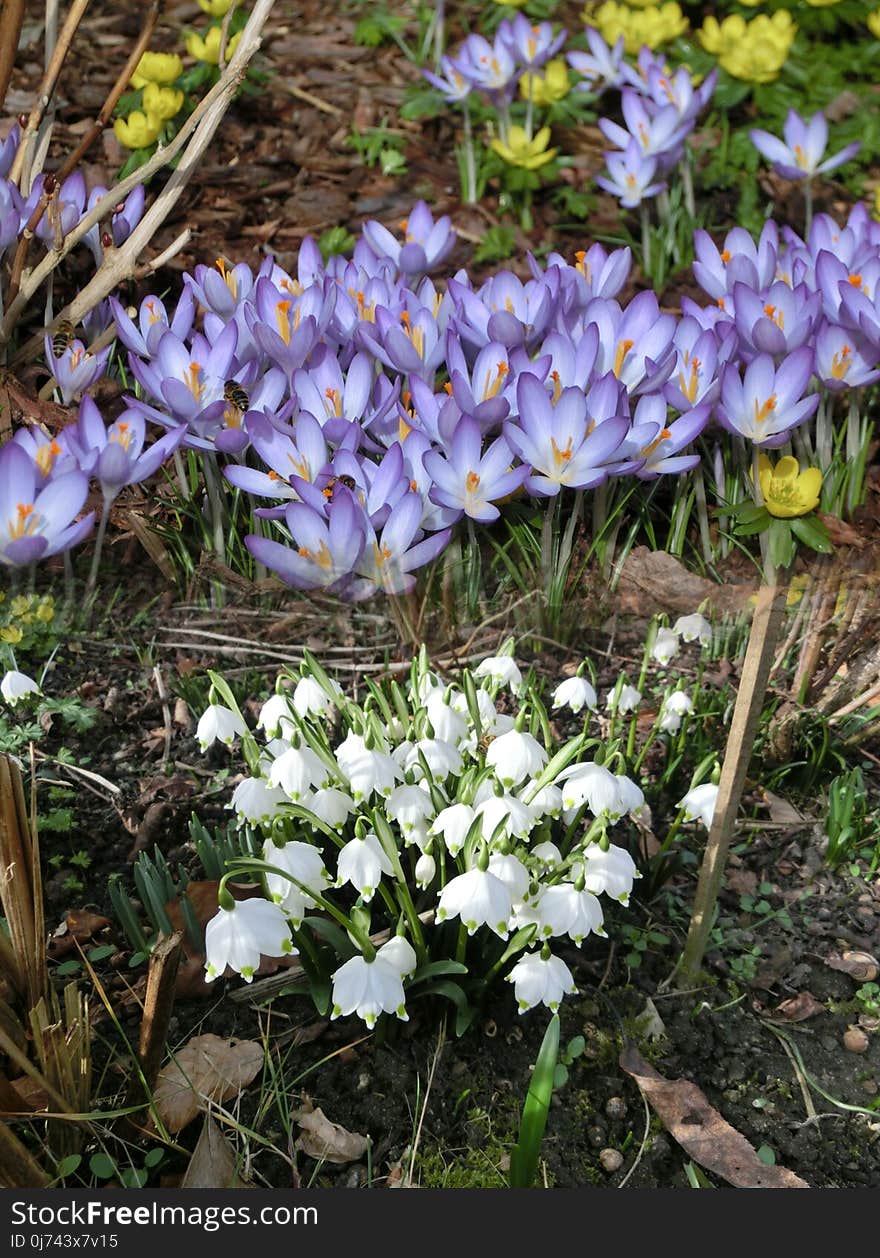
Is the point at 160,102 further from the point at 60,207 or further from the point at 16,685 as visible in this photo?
the point at 16,685

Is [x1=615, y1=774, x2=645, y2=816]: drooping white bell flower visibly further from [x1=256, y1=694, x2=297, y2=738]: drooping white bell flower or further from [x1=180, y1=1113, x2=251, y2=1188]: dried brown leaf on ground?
[x1=180, y1=1113, x2=251, y2=1188]: dried brown leaf on ground

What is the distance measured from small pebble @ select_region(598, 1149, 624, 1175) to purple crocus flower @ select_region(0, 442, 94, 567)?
99 centimetres

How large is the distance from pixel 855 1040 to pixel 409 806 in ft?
2.31

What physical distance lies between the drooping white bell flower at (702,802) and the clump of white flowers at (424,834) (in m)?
0.11

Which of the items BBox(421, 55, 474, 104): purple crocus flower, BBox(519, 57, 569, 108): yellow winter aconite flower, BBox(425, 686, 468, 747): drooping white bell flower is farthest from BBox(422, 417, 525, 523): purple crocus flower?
BBox(519, 57, 569, 108): yellow winter aconite flower

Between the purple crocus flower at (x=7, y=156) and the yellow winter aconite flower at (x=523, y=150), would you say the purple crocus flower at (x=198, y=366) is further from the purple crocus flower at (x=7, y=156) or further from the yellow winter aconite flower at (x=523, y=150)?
the yellow winter aconite flower at (x=523, y=150)

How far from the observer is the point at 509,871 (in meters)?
1.52

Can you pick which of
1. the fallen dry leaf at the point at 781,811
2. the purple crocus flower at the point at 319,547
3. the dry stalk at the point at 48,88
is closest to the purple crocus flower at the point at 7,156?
the dry stalk at the point at 48,88

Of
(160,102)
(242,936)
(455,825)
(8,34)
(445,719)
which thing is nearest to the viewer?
(242,936)

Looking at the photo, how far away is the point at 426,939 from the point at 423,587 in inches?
18.3

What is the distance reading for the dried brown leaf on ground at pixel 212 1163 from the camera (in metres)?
1.53

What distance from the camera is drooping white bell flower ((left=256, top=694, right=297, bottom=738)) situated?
169cm

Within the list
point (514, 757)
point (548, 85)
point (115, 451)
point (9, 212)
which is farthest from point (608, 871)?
point (548, 85)

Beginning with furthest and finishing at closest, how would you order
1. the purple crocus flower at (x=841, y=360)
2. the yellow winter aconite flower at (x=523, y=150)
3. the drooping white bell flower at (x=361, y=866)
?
the yellow winter aconite flower at (x=523, y=150) → the purple crocus flower at (x=841, y=360) → the drooping white bell flower at (x=361, y=866)
